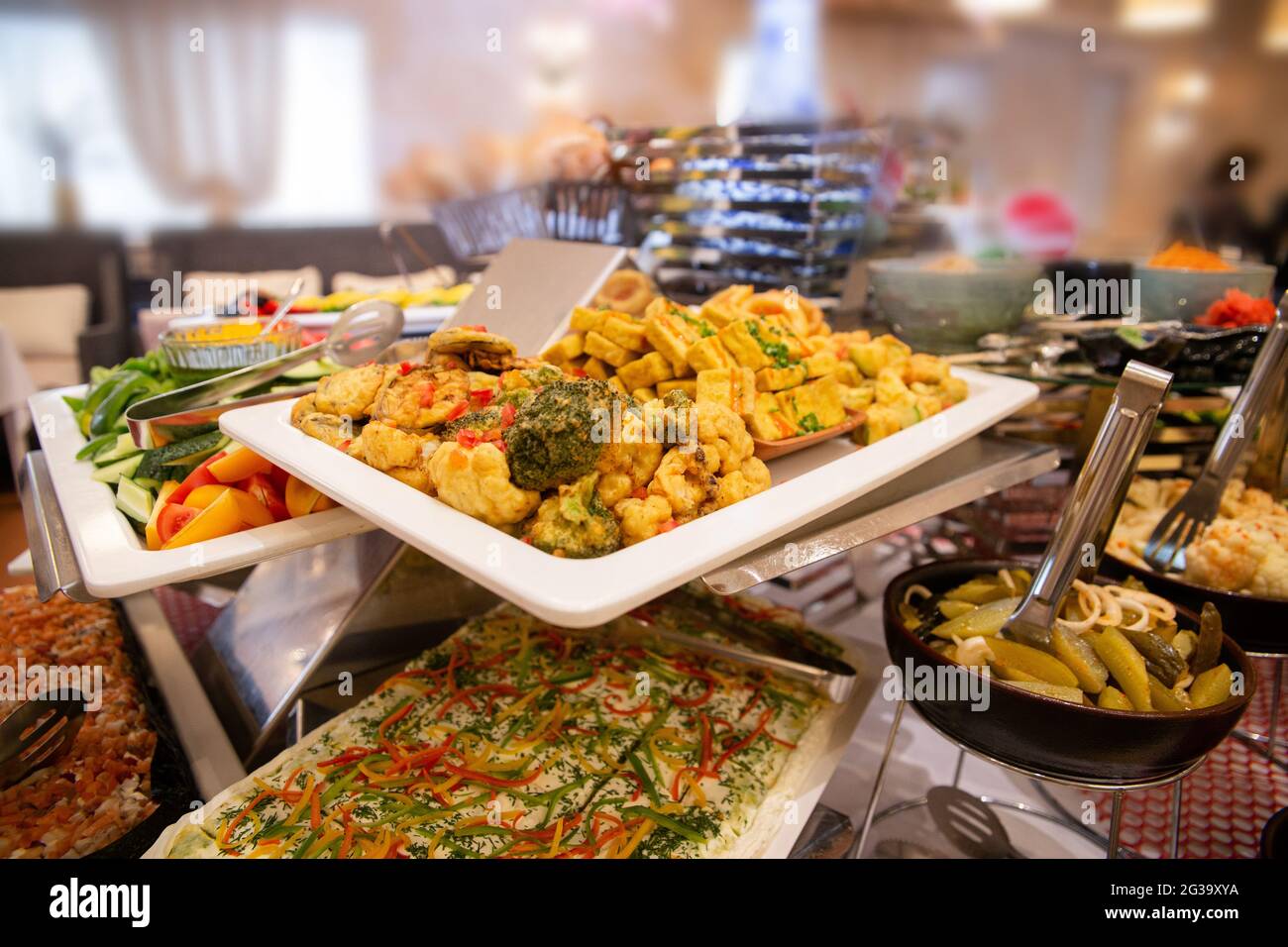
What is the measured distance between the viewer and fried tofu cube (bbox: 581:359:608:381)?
4.33 feet

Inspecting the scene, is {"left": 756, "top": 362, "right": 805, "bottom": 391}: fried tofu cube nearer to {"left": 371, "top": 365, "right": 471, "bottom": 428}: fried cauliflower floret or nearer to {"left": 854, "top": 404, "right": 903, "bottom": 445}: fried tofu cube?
{"left": 854, "top": 404, "right": 903, "bottom": 445}: fried tofu cube

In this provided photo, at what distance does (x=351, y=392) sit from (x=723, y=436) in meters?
0.59

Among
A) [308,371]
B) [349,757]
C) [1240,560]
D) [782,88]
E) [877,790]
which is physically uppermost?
[782,88]

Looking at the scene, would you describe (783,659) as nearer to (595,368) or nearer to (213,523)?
(595,368)

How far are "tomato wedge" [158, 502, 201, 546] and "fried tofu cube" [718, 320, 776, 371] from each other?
2.83ft

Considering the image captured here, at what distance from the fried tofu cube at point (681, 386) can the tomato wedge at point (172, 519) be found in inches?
28.2

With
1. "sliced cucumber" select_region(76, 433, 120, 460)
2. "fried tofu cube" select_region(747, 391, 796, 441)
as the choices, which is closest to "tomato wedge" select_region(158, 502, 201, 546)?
"sliced cucumber" select_region(76, 433, 120, 460)

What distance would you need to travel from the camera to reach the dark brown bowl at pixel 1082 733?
38.9 inches

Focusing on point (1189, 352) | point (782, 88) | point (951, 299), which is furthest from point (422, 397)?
point (1189, 352)

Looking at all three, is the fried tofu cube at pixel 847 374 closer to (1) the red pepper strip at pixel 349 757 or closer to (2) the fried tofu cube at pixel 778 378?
(2) the fried tofu cube at pixel 778 378

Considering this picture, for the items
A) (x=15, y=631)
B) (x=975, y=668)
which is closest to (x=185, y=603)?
(x=15, y=631)

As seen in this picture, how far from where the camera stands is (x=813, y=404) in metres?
1.30
